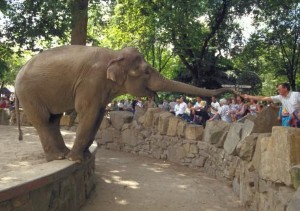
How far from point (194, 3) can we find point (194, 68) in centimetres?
753

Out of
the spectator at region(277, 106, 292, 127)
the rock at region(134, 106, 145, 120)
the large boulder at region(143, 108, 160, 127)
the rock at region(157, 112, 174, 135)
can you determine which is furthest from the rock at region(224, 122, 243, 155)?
the rock at region(134, 106, 145, 120)

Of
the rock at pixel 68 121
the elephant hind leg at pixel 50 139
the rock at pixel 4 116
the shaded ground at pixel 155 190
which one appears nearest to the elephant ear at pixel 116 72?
the elephant hind leg at pixel 50 139

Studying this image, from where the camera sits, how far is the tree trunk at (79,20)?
13352 mm

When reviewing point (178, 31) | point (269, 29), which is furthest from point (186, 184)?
point (269, 29)

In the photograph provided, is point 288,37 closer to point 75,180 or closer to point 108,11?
point 108,11

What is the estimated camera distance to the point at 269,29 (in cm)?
2297

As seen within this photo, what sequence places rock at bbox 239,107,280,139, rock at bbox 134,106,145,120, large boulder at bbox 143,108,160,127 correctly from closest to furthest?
rock at bbox 239,107,280,139 < large boulder at bbox 143,108,160,127 < rock at bbox 134,106,145,120

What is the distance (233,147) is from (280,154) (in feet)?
9.25

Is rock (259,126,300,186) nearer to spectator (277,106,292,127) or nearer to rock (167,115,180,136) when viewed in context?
spectator (277,106,292,127)

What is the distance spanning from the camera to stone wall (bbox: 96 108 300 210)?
506cm

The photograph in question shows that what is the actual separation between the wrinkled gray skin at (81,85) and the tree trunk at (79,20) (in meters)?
7.04

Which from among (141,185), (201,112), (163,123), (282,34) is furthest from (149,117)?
(282,34)

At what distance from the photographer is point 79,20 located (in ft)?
45.5

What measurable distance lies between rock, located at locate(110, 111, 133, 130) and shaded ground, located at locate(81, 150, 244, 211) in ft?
8.45
